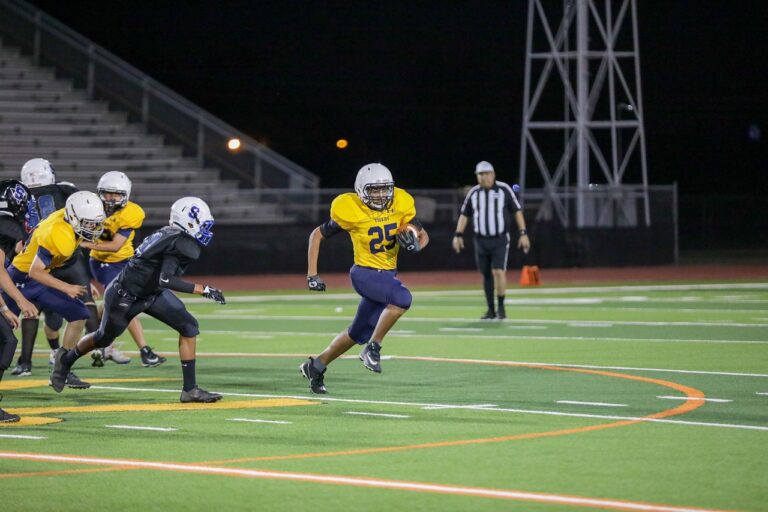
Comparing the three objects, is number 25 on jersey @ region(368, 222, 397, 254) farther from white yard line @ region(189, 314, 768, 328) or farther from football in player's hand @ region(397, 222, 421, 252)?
white yard line @ region(189, 314, 768, 328)

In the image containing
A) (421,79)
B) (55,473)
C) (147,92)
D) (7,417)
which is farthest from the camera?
(421,79)

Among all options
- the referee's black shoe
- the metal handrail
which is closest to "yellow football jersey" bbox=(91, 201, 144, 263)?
the referee's black shoe

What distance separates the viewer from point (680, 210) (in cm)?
5900

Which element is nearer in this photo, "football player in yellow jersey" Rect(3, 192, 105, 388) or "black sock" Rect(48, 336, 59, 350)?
"football player in yellow jersey" Rect(3, 192, 105, 388)

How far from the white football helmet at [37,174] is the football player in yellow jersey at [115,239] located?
57 centimetres

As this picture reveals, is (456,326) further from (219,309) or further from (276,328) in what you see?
(219,309)

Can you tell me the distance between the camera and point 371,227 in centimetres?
1238

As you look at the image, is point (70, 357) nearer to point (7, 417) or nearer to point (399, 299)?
point (7, 417)

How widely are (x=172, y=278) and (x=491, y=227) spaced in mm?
8774

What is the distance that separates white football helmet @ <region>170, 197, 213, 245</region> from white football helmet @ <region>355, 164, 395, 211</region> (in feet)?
4.46

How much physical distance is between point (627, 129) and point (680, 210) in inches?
345

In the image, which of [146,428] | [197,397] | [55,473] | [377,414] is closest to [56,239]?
[197,397]

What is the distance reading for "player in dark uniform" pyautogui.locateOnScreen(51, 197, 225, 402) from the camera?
11.6 m

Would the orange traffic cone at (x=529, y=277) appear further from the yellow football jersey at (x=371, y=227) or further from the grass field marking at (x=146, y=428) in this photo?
the grass field marking at (x=146, y=428)
